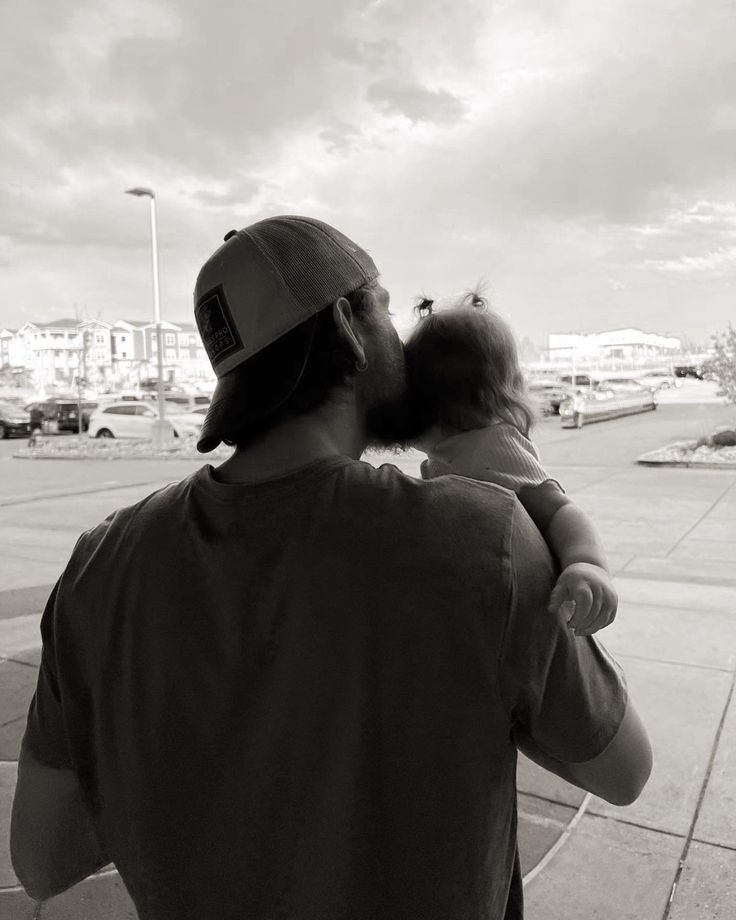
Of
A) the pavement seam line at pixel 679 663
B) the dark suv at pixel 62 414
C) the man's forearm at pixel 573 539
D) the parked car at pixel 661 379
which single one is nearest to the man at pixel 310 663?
the man's forearm at pixel 573 539

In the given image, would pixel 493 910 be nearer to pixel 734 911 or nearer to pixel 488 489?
pixel 488 489

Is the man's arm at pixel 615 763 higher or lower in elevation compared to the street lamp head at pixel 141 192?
lower

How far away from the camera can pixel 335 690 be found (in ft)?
3.01

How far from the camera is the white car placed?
23078mm

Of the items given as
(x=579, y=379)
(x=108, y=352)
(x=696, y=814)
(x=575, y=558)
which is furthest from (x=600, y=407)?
(x=108, y=352)

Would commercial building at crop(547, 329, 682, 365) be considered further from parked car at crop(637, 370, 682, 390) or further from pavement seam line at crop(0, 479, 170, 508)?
pavement seam line at crop(0, 479, 170, 508)

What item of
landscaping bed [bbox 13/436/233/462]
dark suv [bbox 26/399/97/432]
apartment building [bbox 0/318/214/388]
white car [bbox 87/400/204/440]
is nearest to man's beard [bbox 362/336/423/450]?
landscaping bed [bbox 13/436/233/462]

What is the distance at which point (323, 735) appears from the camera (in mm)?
928

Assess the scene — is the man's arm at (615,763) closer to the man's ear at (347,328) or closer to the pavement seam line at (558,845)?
the man's ear at (347,328)

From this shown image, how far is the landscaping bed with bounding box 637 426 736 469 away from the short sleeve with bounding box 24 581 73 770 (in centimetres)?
1301

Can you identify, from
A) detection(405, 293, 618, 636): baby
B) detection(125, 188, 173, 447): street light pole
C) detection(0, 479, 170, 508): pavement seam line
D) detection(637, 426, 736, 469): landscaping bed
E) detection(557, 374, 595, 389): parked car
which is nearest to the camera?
detection(405, 293, 618, 636): baby

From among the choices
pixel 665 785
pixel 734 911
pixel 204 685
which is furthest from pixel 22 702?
pixel 204 685

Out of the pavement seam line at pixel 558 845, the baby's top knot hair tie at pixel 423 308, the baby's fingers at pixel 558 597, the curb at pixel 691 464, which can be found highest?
the baby's top knot hair tie at pixel 423 308

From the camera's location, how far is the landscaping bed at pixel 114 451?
18.3 m
